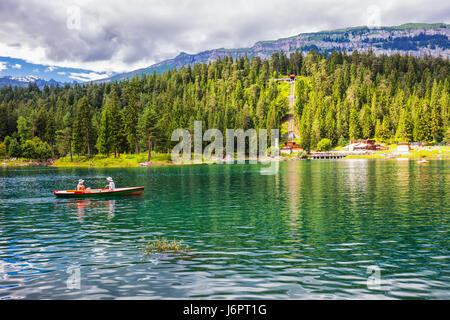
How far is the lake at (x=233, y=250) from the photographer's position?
1627 centimetres

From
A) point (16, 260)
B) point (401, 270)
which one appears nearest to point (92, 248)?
point (16, 260)

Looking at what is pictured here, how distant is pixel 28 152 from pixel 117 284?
175368mm

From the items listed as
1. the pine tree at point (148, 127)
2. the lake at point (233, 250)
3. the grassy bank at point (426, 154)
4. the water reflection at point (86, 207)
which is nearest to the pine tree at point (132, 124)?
the pine tree at point (148, 127)

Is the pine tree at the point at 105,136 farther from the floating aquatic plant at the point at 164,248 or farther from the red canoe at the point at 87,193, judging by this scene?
the floating aquatic plant at the point at 164,248

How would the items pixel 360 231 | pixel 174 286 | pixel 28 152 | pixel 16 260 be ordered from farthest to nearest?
pixel 28 152, pixel 360 231, pixel 16 260, pixel 174 286

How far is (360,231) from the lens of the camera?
2828 centimetres

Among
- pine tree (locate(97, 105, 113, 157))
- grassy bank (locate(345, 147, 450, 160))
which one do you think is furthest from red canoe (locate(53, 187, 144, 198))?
grassy bank (locate(345, 147, 450, 160))

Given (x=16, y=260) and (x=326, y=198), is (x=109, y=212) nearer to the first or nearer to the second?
(x=16, y=260)

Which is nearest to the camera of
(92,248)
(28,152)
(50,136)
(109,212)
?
(92,248)

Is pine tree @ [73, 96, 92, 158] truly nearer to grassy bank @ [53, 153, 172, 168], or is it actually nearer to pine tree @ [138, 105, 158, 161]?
grassy bank @ [53, 153, 172, 168]

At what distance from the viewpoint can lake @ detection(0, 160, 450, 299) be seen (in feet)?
53.4

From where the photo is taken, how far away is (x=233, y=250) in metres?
23.0

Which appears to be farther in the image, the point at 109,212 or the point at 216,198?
the point at 216,198

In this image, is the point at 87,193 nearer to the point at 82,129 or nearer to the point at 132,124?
the point at 82,129
